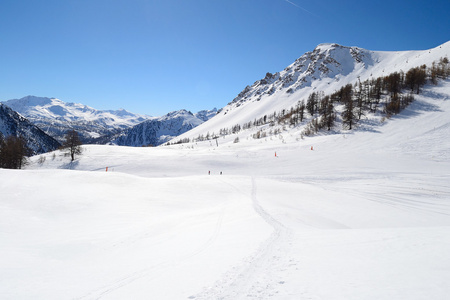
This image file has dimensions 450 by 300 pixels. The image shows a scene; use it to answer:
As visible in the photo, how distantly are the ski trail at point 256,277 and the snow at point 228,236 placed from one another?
1.1 inches

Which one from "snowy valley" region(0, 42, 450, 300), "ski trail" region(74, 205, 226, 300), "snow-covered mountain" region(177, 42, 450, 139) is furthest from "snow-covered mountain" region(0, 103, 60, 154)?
"ski trail" region(74, 205, 226, 300)

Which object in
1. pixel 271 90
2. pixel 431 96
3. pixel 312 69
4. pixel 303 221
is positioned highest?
pixel 312 69

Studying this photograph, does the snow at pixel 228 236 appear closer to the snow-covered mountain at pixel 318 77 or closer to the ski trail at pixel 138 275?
the ski trail at pixel 138 275

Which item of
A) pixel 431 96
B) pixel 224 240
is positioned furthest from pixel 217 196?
pixel 431 96

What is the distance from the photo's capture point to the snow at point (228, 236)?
444 centimetres


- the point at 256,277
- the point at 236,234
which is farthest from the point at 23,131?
the point at 256,277

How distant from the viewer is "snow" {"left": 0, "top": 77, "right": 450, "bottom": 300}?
4438mm

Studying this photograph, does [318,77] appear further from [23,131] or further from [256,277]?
[23,131]

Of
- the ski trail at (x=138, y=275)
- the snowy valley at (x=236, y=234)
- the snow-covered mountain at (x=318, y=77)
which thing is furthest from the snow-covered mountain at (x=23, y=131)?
the ski trail at (x=138, y=275)

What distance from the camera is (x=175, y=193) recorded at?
53.0ft

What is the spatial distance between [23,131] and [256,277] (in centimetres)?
21510

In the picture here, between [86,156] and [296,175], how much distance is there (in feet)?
125

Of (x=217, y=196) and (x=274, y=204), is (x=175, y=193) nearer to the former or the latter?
(x=217, y=196)

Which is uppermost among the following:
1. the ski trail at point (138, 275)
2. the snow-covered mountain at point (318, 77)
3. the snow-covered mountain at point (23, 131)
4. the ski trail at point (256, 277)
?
the snow-covered mountain at point (318, 77)
